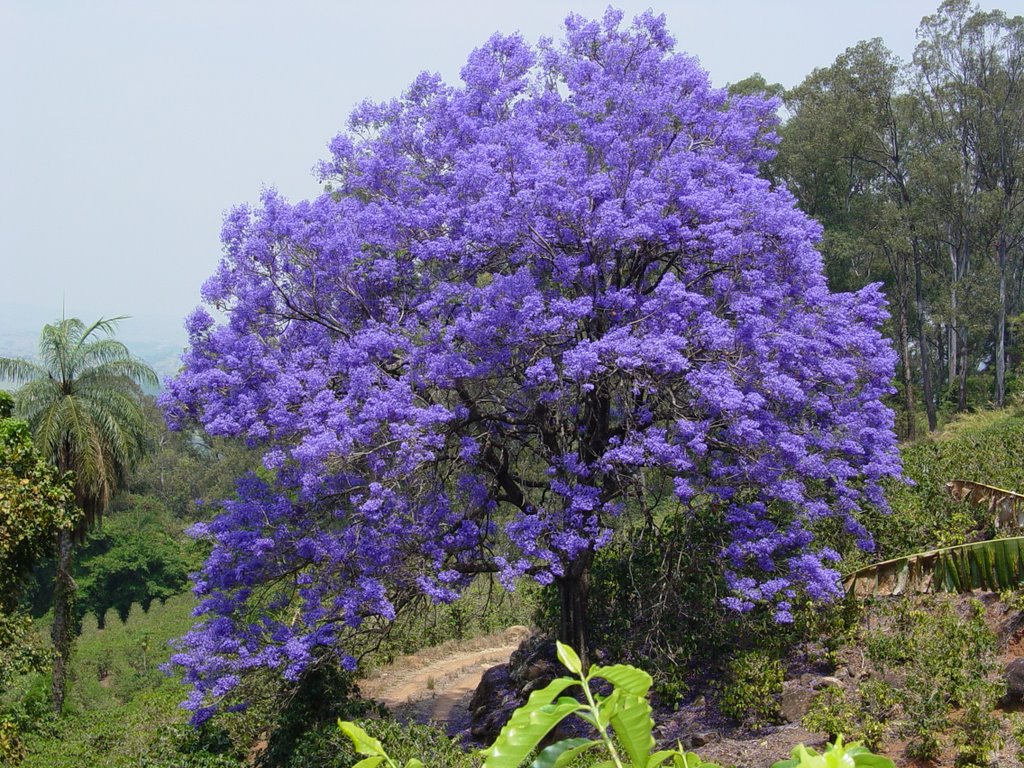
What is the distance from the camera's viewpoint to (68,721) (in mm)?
17812

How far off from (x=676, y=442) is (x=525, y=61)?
561 cm

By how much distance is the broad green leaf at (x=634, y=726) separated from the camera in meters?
1.73

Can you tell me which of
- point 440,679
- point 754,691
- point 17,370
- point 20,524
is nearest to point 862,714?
point 754,691

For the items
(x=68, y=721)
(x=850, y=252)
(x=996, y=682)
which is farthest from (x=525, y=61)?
(x=850, y=252)

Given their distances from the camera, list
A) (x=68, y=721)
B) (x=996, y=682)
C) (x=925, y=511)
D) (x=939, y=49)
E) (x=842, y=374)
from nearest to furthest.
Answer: (x=996, y=682), (x=842, y=374), (x=925, y=511), (x=68, y=721), (x=939, y=49)

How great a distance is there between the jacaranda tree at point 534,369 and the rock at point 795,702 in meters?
0.89

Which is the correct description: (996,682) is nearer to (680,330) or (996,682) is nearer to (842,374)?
(842,374)

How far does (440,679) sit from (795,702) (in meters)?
9.70

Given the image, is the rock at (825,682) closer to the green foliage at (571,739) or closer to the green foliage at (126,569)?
the green foliage at (571,739)

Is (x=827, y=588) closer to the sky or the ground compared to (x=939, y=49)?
closer to the ground

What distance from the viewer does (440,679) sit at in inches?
755

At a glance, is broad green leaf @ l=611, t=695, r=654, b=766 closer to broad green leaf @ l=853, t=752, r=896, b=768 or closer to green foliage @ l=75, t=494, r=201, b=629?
broad green leaf @ l=853, t=752, r=896, b=768

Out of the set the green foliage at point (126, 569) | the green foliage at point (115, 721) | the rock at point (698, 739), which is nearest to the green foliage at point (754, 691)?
the rock at point (698, 739)

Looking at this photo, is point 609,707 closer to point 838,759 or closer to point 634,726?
point 634,726
